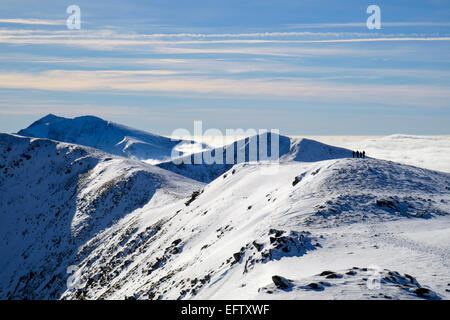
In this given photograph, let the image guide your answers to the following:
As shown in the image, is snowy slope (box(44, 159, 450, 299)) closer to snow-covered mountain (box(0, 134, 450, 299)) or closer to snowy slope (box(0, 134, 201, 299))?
snow-covered mountain (box(0, 134, 450, 299))

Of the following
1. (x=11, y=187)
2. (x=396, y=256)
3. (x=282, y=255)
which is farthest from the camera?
(x=11, y=187)

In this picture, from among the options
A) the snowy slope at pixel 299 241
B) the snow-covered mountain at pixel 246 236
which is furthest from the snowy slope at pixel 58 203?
the snowy slope at pixel 299 241

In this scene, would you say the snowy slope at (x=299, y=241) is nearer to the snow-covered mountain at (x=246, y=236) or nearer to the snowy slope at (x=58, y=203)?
the snow-covered mountain at (x=246, y=236)

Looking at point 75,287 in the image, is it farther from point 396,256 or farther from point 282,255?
point 396,256

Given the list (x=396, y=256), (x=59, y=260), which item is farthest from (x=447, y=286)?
(x=59, y=260)

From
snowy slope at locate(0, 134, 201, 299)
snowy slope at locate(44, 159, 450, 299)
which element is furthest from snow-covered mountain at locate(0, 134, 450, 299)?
snowy slope at locate(0, 134, 201, 299)

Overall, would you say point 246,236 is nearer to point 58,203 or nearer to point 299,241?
point 299,241

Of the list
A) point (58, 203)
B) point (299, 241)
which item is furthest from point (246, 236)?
point (58, 203)
